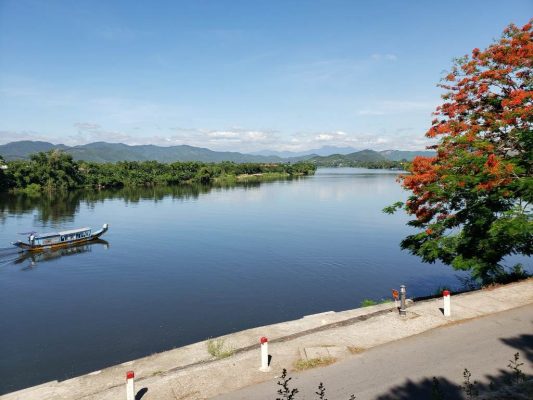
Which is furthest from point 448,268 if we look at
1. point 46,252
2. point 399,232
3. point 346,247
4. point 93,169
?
point 93,169

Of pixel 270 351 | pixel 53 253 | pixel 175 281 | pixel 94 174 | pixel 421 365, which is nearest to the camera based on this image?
pixel 421 365

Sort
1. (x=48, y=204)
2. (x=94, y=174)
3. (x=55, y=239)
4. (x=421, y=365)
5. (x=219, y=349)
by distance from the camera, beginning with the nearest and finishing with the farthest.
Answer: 1. (x=421, y=365)
2. (x=219, y=349)
3. (x=55, y=239)
4. (x=48, y=204)
5. (x=94, y=174)

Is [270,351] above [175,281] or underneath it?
above

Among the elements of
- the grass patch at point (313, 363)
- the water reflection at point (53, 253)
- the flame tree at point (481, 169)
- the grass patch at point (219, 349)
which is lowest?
the water reflection at point (53, 253)

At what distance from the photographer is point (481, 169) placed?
1633 cm

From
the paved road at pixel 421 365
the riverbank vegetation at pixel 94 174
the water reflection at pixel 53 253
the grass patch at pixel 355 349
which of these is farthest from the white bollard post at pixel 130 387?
the riverbank vegetation at pixel 94 174

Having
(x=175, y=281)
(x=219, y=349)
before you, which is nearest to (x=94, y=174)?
(x=175, y=281)

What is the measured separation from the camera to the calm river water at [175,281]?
19.4 metres

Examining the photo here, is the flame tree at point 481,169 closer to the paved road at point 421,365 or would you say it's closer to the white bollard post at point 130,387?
the paved road at point 421,365

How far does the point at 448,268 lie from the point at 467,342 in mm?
22130

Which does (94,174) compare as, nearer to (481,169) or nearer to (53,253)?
(53,253)

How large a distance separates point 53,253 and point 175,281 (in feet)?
60.1

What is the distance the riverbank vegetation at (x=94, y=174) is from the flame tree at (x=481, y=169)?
330 ft

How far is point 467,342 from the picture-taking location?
11.2 metres
